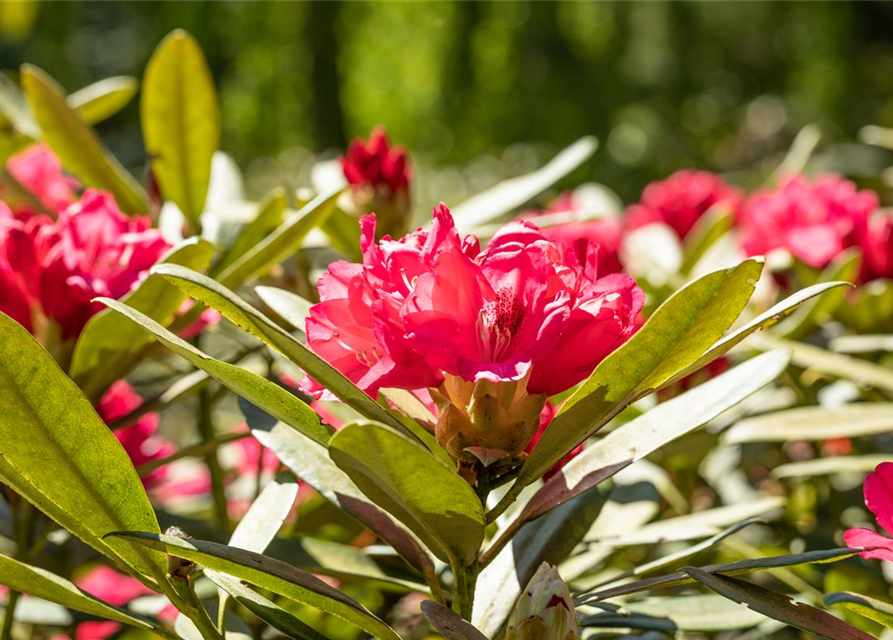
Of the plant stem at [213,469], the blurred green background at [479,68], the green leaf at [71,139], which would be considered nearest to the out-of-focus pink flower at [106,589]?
the plant stem at [213,469]

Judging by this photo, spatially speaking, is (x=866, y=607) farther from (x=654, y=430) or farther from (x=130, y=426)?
(x=130, y=426)

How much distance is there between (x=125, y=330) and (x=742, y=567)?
15.6 inches

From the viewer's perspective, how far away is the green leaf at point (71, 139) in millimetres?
865

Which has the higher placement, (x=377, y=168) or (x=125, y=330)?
(x=377, y=168)

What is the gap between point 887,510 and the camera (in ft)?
1.65

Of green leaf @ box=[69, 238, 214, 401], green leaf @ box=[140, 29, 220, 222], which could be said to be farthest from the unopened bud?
green leaf @ box=[140, 29, 220, 222]

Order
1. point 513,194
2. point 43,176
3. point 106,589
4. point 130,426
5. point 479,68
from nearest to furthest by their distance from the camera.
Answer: point 130,426 → point 513,194 → point 106,589 → point 43,176 → point 479,68

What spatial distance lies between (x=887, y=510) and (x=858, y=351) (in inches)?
19.2

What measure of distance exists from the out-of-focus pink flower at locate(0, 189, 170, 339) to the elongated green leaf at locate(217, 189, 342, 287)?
0.06m

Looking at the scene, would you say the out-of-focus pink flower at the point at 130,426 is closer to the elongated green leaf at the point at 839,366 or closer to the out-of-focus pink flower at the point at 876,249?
the elongated green leaf at the point at 839,366

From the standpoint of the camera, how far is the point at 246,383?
0.46m

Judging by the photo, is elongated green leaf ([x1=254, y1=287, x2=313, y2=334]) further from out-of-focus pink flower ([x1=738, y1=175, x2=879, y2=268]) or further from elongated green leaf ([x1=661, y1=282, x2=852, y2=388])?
out-of-focus pink flower ([x1=738, y1=175, x2=879, y2=268])

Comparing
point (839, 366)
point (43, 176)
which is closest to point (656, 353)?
point (839, 366)

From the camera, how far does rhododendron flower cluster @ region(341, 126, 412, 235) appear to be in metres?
0.89
